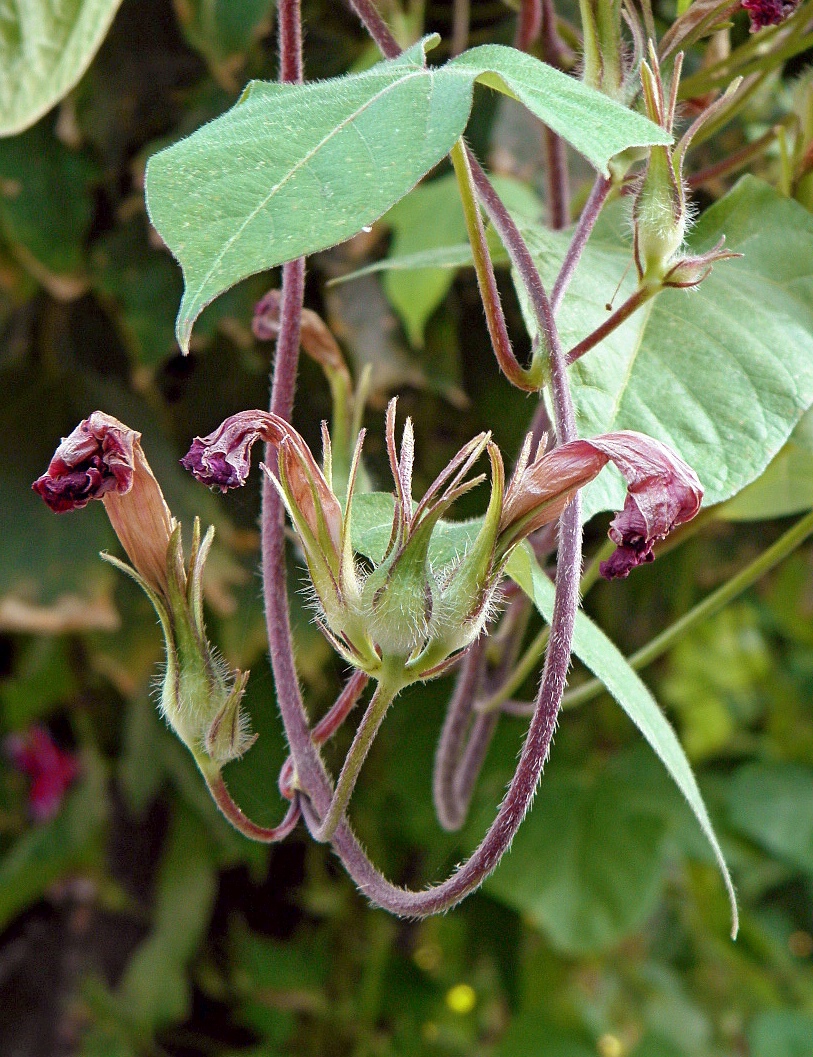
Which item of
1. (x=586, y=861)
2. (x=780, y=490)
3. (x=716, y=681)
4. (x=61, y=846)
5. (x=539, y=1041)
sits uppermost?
(x=780, y=490)

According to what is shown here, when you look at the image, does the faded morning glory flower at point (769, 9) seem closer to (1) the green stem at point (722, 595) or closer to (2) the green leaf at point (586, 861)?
(1) the green stem at point (722, 595)

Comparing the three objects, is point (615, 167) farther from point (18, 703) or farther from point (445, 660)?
point (18, 703)

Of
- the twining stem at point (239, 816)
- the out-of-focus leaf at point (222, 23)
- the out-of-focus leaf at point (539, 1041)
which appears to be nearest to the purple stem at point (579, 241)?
the twining stem at point (239, 816)

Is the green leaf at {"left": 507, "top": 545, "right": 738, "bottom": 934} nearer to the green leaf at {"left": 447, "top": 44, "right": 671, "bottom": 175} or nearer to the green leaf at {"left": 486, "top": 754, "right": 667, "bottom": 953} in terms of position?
the green leaf at {"left": 447, "top": 44, "right": 671, "bottom": 175}

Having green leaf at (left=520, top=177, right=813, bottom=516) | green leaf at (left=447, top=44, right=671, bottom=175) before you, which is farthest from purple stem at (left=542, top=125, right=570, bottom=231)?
green leaf at (left=447, top=44, right=671, bottom=175)

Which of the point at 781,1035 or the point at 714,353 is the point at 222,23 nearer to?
the point at 714,353

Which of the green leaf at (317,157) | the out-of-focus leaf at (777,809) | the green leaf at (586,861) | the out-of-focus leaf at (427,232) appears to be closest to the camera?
the green leaf at (317,157)

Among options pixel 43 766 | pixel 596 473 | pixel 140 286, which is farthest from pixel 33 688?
pixel 596 473
